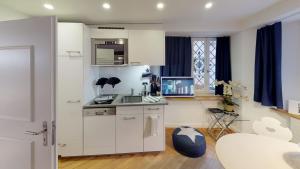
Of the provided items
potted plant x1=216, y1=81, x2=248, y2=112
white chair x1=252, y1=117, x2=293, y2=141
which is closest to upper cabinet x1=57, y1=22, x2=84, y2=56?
white chair x1=252, y1=117, x2=293, y2=141

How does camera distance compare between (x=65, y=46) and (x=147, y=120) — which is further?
(x=147, y=120)

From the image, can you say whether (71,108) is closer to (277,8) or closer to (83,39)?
(83,39)

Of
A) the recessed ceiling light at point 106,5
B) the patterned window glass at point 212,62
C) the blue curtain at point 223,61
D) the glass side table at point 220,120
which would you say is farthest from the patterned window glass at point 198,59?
the recessed ceiling light at point 106,5

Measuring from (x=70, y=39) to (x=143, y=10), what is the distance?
44.6 inches

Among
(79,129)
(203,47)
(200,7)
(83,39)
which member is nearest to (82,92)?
(79,129)

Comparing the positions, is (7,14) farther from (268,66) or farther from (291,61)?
(291,61)

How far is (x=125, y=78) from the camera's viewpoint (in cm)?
339

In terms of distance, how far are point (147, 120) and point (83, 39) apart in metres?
1.54

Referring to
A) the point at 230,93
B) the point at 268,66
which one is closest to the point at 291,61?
the point at 268,66

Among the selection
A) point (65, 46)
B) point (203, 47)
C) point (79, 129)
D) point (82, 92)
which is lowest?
point (79, 129)

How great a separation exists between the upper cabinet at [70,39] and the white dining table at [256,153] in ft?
7.22

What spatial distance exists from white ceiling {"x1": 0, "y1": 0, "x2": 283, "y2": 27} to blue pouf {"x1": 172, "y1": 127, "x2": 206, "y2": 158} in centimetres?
195

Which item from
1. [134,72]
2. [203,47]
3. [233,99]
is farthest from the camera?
[203,47]

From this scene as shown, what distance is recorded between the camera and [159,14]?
2.69 metres
